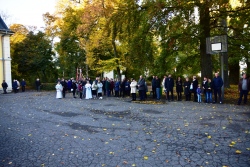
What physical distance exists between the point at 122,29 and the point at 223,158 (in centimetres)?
1360

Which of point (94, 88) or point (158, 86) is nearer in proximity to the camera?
point (158, 86)

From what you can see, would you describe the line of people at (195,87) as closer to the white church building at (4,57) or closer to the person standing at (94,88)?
the person standing at (94,88)

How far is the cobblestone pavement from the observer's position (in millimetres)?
5574

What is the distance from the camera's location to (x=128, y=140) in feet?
23.5

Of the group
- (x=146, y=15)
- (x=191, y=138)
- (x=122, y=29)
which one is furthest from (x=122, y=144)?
(x=122, y=29)

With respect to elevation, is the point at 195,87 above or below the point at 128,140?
above

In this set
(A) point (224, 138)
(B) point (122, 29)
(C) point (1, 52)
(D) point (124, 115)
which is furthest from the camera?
(C) point (1, 52)

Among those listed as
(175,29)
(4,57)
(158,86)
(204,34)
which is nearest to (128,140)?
(175,29)

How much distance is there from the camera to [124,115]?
11297mm

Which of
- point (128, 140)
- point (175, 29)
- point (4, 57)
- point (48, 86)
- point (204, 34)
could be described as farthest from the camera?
point (48, 86)

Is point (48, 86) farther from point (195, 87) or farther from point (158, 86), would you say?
point (195, 87)

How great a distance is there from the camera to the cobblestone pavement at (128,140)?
5574 millimetres

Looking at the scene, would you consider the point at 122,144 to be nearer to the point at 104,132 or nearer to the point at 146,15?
the point at 104,132

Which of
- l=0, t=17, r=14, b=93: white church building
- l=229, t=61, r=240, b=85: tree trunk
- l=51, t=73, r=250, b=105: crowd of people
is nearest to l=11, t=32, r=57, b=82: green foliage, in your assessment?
l=0, t=17, r=14, b=93: white church building
